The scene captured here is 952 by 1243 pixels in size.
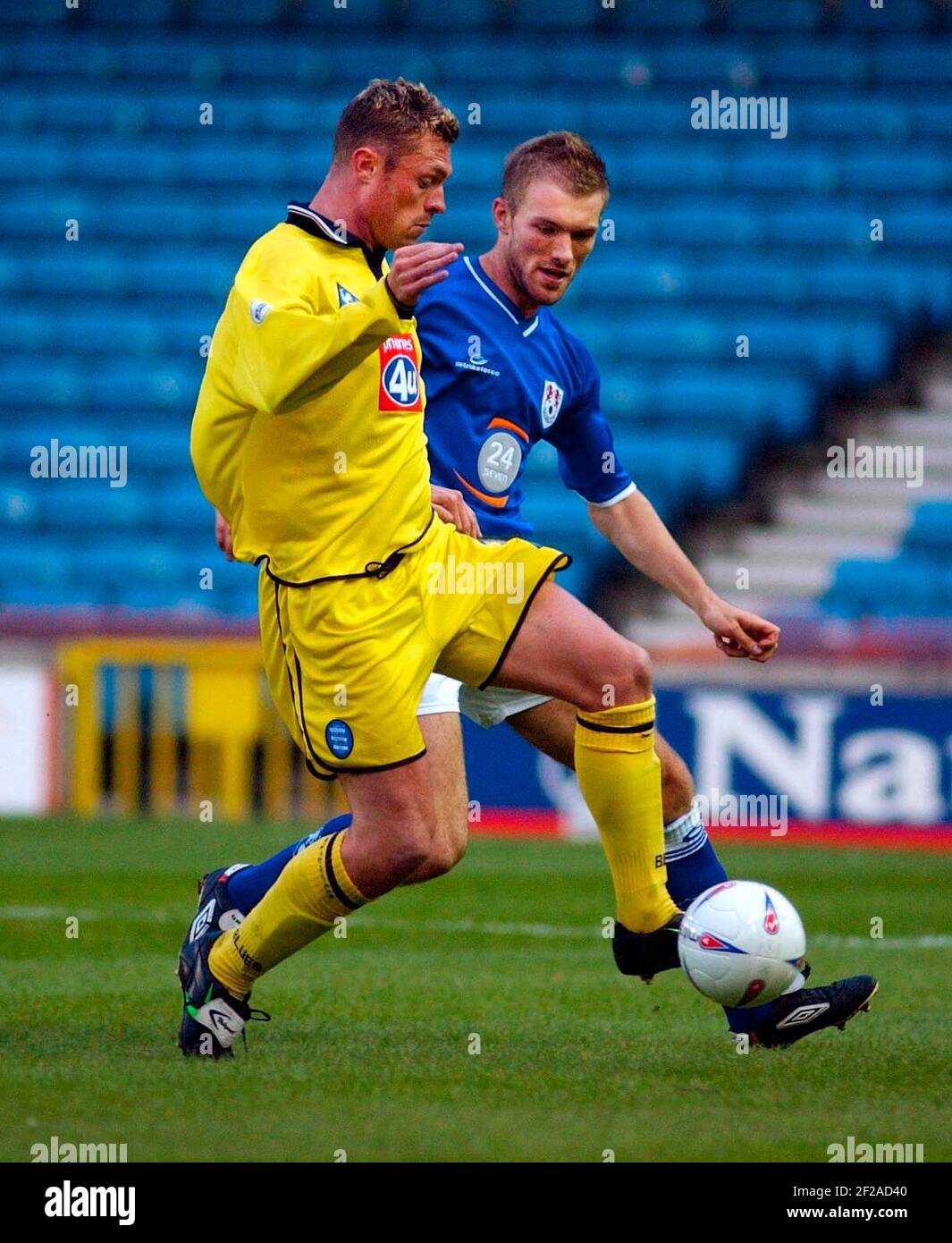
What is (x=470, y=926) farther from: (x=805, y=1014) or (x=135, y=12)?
(x=135, y=12)

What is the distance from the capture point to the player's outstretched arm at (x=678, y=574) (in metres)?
4.77

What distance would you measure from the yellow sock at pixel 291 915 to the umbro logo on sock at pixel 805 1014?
3.44 ft

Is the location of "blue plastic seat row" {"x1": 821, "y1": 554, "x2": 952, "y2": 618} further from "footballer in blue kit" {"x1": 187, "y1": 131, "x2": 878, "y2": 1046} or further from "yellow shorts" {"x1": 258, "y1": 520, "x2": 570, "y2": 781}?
"yellow shorts" {"x1": 258, "y1": 520, "x2": 570, "y2": 781}

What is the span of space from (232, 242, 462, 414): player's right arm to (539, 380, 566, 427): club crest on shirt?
109 cm

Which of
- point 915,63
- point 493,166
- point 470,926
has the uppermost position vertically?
point 915,63

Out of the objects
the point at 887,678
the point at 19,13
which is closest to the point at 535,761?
the point at 887,678

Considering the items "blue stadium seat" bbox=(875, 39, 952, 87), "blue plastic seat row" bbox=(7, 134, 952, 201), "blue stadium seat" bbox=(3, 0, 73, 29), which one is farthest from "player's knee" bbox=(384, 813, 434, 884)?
"blue stadium seat" bbox=(3, 0, 73, 29)

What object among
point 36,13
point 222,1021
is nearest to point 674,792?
point 222,1021

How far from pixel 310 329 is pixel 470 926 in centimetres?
403

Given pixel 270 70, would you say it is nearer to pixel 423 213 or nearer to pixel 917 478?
pixel 917 478

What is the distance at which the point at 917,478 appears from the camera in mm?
14398

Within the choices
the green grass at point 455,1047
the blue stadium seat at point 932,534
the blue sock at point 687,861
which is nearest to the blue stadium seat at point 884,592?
the blue stadium seat at point 932,534

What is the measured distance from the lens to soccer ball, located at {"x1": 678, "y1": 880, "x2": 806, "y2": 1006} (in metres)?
4.36

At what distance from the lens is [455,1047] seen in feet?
15.5
